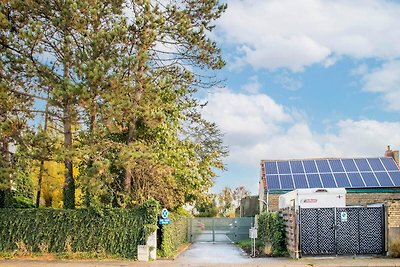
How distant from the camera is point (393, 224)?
71.9 feet

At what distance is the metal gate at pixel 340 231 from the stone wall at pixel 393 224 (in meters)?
0.33

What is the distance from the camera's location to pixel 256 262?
20859 mm

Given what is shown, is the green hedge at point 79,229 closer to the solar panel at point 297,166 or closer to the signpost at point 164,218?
the signpost at point 164,218

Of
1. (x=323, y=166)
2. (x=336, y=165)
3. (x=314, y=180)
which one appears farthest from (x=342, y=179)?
(x=323, y=166)

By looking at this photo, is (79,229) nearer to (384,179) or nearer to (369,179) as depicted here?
(369,179)

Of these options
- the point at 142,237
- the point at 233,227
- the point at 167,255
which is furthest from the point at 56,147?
the point at 233,227

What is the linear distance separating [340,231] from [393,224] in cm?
219

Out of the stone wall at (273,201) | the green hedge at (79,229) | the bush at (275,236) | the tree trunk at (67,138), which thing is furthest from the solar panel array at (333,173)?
the tree trunk at (67,138)

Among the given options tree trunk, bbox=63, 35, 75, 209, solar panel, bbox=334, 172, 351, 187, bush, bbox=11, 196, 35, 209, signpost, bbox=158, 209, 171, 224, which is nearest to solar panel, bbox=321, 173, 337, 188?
solar panel, bbox=334, 172, 351, 187

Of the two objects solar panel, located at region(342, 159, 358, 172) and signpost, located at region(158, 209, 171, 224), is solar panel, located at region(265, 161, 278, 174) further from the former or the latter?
signpost, located at region(158, 209, 171, 224)

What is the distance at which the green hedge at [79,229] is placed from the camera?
22.4 meters

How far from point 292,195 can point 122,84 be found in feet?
31.3

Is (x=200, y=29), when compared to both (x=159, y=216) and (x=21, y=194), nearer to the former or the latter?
(x=159, y=216)

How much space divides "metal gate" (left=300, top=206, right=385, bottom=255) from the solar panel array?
11.3m
